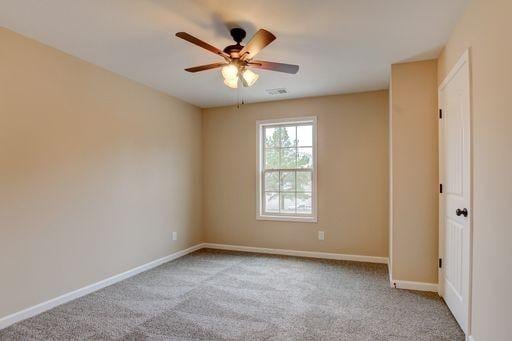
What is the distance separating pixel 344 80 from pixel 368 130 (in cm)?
92

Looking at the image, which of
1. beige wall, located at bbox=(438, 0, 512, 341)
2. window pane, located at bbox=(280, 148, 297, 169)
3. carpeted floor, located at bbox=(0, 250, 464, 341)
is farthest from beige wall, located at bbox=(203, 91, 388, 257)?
beige wall, located at bbox=(438, 0, 512, 341)

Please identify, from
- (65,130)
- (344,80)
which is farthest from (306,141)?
(65,130)

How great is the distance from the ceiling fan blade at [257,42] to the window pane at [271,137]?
2.63 metres

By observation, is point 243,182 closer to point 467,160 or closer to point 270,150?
point 270,150

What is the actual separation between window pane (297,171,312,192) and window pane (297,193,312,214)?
0.27 feet

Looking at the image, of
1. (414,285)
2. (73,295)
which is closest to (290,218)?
(414,285)

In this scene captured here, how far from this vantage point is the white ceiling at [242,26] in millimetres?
2346

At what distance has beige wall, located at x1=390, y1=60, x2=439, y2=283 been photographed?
333cm

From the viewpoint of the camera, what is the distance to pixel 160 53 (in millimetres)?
3195

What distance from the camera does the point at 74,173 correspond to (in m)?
3.26

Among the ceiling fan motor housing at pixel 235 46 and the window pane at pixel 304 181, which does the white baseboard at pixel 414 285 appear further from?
the ceiling fan motor housing at pixel 235 46

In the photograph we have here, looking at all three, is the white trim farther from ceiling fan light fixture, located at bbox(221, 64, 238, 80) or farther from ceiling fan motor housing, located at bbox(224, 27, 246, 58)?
ceiling fan motor housing, located at bbox(224, 27, 246, 58)

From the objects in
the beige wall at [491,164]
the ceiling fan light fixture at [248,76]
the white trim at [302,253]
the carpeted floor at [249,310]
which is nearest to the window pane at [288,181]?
the white trim at [302,253]

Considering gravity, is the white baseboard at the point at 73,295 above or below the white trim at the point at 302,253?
above
